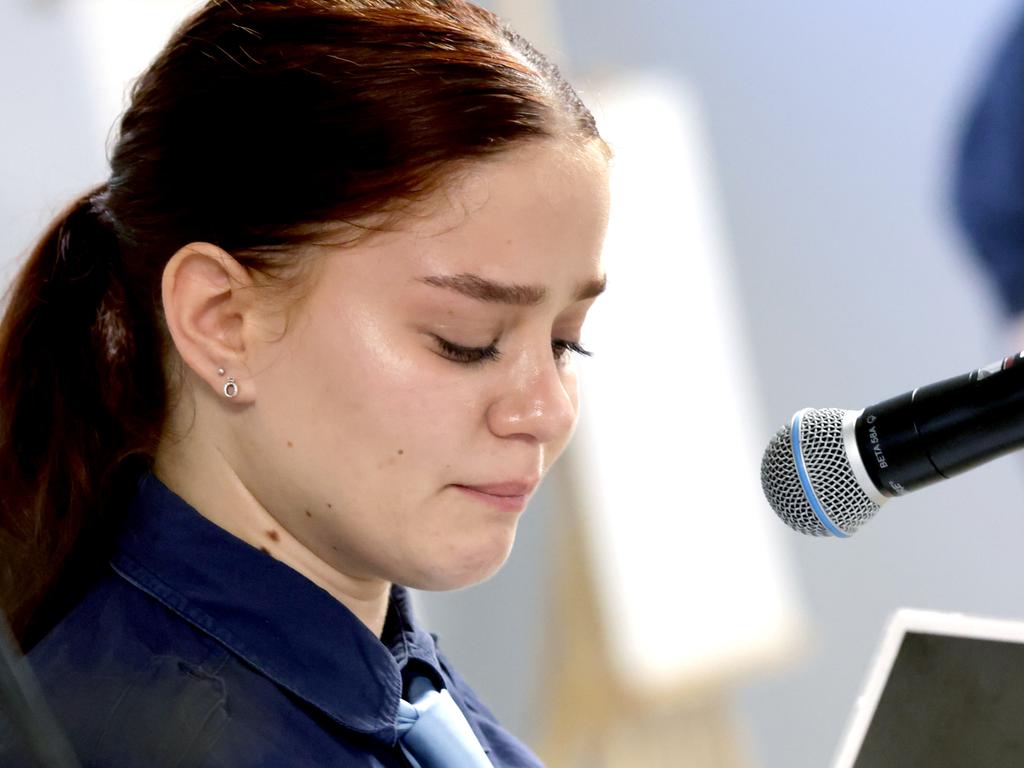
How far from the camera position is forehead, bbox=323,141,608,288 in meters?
0.86

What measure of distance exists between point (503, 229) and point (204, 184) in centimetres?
21

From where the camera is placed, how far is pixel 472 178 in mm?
876

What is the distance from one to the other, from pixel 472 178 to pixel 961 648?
0.45 meters

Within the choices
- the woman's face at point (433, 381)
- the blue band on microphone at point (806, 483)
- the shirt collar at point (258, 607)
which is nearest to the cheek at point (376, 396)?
the woman's face at point (433, 381)

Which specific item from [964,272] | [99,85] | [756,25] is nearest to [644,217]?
[756,25]

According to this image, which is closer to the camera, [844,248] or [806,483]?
[806,483]

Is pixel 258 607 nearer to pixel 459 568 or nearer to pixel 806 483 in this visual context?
pixel 459 568

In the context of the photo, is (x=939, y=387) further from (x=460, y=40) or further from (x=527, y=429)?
(x=460, y=40)

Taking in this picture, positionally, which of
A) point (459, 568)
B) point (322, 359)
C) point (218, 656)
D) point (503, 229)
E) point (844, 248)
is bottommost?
point (218, 656)

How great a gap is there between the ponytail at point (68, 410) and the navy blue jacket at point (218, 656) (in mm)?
43

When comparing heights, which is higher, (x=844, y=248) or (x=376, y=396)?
(x=844, y=248)

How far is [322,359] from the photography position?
0.86 m

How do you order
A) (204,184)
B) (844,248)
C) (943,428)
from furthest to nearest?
Answer: (844,248)
(204,184)
(943,428)

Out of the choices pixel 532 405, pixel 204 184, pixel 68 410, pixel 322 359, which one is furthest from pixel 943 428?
pixel 68 410
